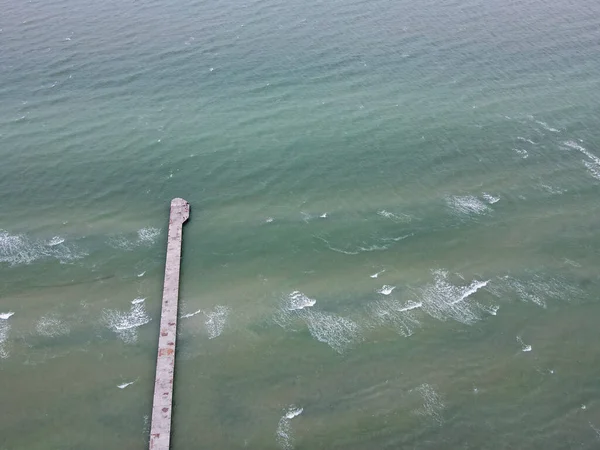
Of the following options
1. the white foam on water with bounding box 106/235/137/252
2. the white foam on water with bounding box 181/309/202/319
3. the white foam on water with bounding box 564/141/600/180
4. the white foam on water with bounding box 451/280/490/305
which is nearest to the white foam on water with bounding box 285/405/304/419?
the white foam on water with bounding box 181/309/202/319

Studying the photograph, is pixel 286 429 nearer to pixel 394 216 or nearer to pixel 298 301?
pixel 298 301

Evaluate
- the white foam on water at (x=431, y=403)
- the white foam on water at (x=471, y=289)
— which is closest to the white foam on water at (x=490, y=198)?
the white foam on water at (x=471, y=289)

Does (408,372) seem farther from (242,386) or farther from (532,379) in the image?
(242,386)

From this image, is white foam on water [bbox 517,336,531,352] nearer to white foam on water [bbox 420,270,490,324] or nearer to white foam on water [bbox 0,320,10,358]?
white foam on water [bbox 420,270,490,324]

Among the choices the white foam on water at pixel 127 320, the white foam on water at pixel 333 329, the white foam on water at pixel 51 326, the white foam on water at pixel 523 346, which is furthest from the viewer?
the white foam on water at pixel 51 326

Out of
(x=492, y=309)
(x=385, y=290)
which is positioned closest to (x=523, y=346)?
(x=492, y=309)

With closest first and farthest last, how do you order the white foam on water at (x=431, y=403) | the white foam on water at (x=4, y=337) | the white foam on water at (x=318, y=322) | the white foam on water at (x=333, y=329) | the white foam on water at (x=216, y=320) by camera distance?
the white foam on water at (x=431, y=403) < the white foam on water at (x=4, y=337) < the white foam on water at (x=333, y=329) < the white foam on water at (x=318, y=322) < the white foam on water at (x=216, y=320)

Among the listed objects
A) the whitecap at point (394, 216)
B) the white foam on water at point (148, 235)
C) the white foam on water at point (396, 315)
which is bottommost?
the white foam on water at point (396, 315)

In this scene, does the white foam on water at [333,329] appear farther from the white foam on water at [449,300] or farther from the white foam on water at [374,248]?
the white foam on water at [374,248]
